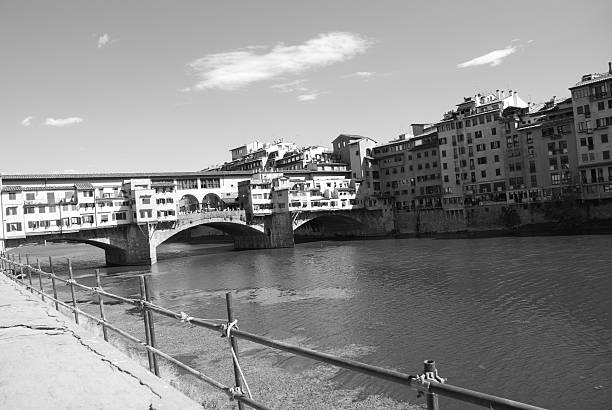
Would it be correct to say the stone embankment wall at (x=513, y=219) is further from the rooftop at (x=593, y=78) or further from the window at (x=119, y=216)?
the window at (x=119, y=216)

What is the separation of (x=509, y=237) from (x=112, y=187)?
180 ft

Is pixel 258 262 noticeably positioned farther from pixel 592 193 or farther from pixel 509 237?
pixel 592 193

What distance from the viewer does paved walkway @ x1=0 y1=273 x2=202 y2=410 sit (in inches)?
290

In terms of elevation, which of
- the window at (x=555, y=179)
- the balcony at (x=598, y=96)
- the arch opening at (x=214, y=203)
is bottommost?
the window at (x=555, y=179)

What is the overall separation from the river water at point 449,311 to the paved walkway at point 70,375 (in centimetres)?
841

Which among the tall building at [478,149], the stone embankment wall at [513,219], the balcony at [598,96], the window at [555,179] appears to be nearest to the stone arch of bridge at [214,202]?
the stone embankment wall at [513,219]

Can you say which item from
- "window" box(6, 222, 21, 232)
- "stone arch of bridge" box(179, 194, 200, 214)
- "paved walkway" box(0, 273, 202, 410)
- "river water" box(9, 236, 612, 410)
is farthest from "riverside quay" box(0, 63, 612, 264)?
"paved walkway" box(0, 273, 202, 410)

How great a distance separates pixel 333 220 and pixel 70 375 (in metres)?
93.5

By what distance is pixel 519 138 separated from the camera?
7738 cm

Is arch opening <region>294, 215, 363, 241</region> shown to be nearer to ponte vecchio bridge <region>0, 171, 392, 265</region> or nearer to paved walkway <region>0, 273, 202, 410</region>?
ponte vecchio bridge <region>0, 171, 392, 265</region>

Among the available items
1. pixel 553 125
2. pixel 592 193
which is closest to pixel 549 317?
pixel 592 193

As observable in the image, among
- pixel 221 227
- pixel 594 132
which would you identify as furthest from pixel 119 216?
pixel 594 132

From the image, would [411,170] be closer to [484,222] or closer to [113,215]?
[484,222]

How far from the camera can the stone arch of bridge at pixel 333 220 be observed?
→ 89338 millimetres
